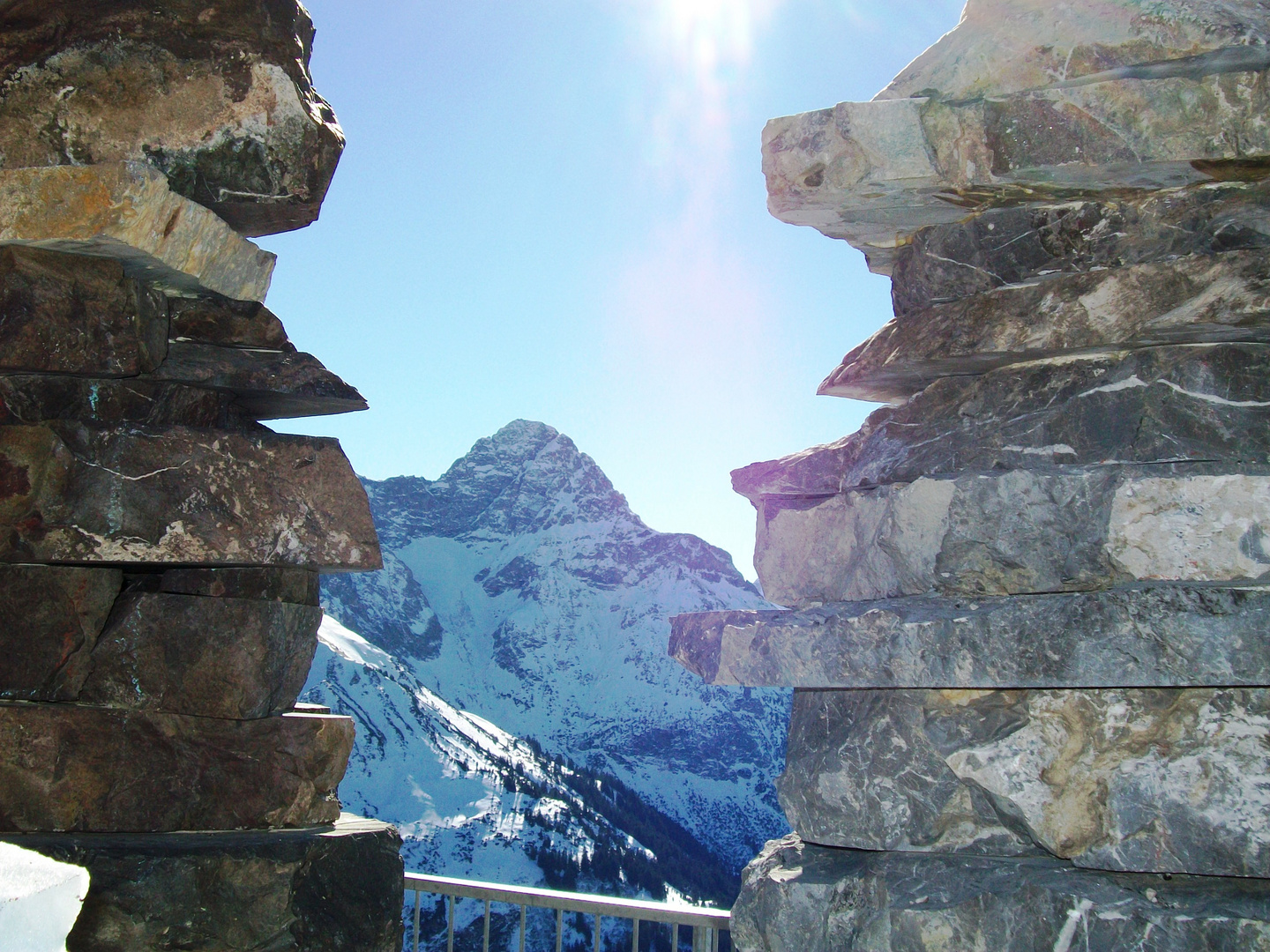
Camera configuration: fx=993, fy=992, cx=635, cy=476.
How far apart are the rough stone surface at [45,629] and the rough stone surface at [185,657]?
0.05 m

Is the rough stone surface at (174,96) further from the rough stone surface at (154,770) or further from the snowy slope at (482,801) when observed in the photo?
the snowy slope at (482,801)

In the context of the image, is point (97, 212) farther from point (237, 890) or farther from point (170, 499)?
point (237, 890)

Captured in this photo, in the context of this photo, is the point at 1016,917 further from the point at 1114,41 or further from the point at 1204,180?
the point at 1114,41

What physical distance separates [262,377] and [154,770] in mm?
1118

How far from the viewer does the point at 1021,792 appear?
220 cm

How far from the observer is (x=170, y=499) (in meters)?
2.60

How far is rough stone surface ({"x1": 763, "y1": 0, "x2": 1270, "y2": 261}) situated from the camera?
233 centimetres

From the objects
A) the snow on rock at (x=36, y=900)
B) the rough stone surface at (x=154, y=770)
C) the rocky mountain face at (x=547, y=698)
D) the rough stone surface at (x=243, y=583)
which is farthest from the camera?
the rocky mountain face at (x=547, y=698)

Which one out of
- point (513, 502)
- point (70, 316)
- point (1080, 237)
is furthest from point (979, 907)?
point (513, 502)

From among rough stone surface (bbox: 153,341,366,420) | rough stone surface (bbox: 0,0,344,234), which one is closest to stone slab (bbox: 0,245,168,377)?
rough stone surface (bbox: 153,341,366,420)

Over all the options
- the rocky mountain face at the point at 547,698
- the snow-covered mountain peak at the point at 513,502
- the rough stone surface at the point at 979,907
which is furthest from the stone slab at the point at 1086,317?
the snow-covered mountain peak at the point at 513,502

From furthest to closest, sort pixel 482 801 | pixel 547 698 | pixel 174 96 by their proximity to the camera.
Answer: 1. pixel 547 698
2. pixel 482 801
3. pixel 174 96

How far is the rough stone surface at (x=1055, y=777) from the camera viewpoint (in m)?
2.03

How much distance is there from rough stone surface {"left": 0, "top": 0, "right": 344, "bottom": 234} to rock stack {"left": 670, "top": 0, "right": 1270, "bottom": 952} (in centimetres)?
143
